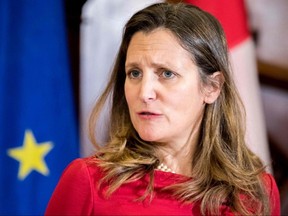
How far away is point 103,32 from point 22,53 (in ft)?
0.79

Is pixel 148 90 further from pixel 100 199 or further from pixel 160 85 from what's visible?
pixel 100 199

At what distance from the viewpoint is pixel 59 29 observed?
51.3 inches

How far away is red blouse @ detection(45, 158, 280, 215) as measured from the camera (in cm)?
92

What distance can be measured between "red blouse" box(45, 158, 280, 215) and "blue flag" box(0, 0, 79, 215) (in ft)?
1.19

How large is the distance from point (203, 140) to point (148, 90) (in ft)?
0.75

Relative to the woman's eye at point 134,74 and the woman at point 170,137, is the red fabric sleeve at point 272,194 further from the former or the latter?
the woman's eye at point 134,74

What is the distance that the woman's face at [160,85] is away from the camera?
3.06 ft

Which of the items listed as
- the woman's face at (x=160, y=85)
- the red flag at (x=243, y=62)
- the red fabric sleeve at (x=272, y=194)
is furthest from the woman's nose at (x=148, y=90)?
the red flag at (x=243, y=62)

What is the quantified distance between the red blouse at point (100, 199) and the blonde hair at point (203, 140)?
0.02 m

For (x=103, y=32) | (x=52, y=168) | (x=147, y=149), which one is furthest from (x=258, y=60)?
(x=52, y=168)

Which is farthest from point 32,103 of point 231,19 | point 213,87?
point 231,19

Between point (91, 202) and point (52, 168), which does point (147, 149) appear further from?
point (52, 168)

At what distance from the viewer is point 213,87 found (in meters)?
1.04

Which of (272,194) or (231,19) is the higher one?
(231,19)
